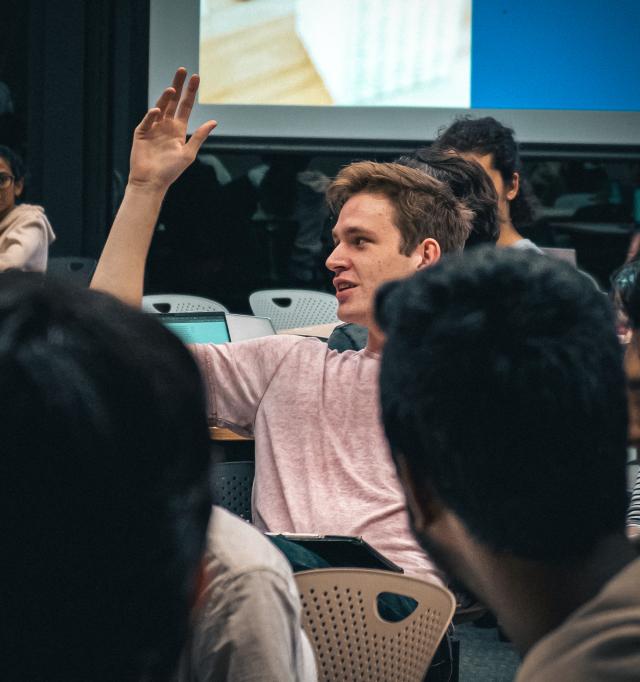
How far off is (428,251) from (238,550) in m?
1.48

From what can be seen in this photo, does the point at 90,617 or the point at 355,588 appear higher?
the point at 90,617

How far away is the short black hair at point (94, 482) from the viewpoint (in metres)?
0.56

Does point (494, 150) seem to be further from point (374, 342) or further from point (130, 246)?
point (130, 246)

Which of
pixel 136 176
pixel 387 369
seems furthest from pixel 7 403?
pixel 136 176

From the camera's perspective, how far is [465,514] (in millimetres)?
806

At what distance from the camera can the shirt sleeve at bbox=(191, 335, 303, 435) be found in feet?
6.88

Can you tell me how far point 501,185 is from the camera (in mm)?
3742

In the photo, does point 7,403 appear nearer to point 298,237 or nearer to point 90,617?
point 90,617

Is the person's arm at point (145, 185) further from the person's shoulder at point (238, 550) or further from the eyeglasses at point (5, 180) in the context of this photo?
the eyeglasses at point (5, 180)

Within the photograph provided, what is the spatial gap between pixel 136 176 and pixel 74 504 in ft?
4.22

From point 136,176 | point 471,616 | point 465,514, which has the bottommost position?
point 471,616

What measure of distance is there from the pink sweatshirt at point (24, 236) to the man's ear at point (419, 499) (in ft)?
12.6

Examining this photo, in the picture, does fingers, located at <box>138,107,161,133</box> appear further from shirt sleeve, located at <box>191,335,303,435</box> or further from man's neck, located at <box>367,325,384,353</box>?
man's neck, located at <box>367,325,384,353</box>

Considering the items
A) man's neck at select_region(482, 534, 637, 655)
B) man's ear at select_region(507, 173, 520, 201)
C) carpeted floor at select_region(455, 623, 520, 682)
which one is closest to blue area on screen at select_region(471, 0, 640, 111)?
man's ear at select_region(507, 173, 520, 201)
